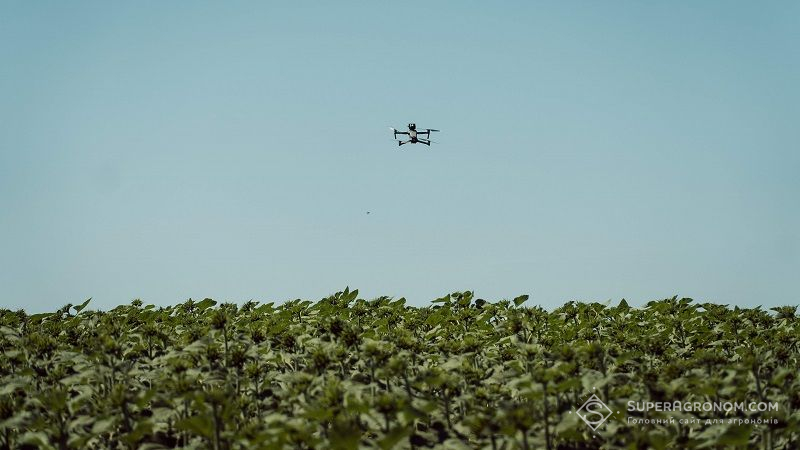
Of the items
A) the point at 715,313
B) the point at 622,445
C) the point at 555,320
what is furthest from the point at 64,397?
the point at 715,313

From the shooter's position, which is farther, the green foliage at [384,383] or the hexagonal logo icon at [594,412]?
the hexagonal logo icon at [594,412]

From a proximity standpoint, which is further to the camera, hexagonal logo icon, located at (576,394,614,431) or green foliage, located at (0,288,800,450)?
hexagonal logo icon, located at (576,394,614,431)

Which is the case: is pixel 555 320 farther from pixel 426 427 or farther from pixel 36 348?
pixel 36 348

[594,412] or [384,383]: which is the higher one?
[384,383]

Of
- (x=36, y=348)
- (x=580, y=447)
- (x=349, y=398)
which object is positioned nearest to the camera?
(x=349, y=398)

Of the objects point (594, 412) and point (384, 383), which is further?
point (384, 383)

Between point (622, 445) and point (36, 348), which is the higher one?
point (36, 348)

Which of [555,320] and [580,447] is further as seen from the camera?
[555,320]

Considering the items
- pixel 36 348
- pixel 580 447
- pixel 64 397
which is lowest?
pixel 580 447
